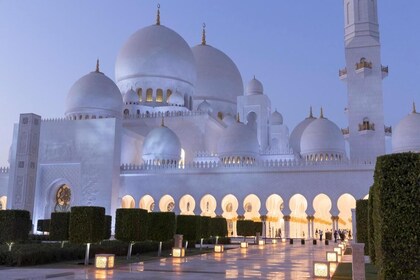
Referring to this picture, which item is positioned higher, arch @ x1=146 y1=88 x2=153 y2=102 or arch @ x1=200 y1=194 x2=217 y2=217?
arch @ x1=146 y1=88 x2=153 y2=102

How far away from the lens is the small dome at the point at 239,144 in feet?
87.5

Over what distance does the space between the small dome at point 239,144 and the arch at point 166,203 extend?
375cm

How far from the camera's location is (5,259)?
32.0ft

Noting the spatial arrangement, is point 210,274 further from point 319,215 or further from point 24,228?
point 319,215

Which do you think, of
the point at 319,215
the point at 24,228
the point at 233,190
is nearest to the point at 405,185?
the point at 24,228

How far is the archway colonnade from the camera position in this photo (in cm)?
2377

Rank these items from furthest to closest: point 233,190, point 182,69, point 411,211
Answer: point 182,69 → point 233,190 → point 411,211

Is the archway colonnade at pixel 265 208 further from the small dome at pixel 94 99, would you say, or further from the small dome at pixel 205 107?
the small dome at pixel 205 107

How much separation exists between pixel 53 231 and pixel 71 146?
12.0 meters

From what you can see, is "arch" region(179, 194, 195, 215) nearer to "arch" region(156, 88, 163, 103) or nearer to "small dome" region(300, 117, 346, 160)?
"small dome" region(300, 117, 346, 160)

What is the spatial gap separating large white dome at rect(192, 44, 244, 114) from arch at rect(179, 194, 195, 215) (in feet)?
33.0

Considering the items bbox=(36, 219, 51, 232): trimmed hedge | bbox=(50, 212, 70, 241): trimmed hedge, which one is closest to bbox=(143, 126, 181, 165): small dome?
bbox=(36, 219, 51, 232): trimmed hedge

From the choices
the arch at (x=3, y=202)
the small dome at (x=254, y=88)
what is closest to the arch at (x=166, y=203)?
the arch at (x=3, y=202)

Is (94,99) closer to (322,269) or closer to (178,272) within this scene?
(178,272)
